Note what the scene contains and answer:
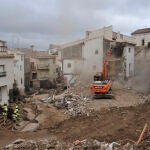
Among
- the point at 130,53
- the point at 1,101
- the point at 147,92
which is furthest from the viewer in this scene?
the point at 130,53

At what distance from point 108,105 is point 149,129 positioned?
1380cm

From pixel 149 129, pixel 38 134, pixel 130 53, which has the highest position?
pixel 130 53

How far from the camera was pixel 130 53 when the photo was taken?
1831 inches

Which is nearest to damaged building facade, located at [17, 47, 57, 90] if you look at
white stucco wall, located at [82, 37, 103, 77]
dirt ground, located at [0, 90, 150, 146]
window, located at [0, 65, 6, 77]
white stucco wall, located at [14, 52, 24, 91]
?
white stucco wall, located at [14, 52, 24, 91]

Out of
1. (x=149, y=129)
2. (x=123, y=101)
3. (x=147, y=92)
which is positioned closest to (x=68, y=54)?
(x=147, y=92)

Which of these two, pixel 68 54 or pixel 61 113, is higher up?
pixel 68 54

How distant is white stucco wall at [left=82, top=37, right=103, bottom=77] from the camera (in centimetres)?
4278

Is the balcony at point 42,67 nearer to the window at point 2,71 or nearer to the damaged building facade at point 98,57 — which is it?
the damaged building facade at point 98,57

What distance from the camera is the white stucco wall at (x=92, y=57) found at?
4278cm

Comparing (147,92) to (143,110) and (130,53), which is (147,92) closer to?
(130,53)

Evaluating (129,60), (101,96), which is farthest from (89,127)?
(129,60)

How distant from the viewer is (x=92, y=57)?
143ft

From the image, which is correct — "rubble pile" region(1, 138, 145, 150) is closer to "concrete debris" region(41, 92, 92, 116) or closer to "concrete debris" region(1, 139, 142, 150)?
"concrete debris" region(1, 139, 142, 150)

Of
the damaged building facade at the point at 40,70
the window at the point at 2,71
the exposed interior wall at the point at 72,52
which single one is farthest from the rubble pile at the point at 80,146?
the damaged building facade at the point at 40,70
